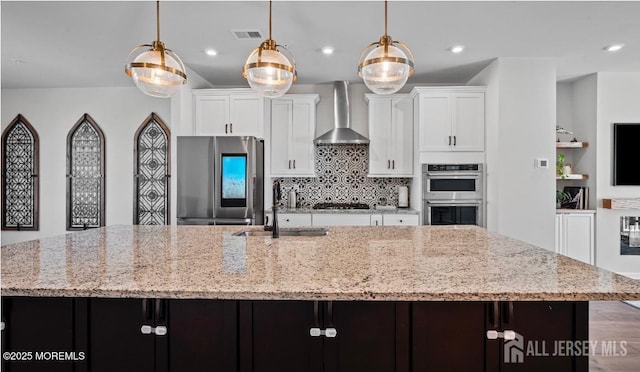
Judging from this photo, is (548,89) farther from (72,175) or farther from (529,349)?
(72,175)

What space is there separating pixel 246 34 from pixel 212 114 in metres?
1.55

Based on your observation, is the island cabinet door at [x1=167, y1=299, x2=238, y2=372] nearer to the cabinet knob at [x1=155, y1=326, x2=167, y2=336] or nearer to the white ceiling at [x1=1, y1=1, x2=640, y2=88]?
the cabinet knob at [x1=155, y1=326, x2=167, y2=336]

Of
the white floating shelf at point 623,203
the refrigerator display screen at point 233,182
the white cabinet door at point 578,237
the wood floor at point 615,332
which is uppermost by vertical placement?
the refrigerator display screen at point 233,182

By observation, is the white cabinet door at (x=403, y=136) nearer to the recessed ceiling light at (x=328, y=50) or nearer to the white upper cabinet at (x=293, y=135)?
the white upper cabinet at (x=293, y=135)

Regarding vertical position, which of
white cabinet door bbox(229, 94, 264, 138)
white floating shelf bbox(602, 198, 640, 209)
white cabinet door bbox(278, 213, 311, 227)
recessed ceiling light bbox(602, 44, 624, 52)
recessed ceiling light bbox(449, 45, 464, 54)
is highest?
recessed ceiling light bbox(602, 44, 624, 52)

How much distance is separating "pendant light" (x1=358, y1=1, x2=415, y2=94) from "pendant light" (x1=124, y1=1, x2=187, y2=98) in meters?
1.08

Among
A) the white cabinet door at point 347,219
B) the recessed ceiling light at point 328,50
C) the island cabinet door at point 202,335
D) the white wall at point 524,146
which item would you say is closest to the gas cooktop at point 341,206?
the white cabinet door at point 347,219

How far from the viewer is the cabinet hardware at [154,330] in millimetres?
1421

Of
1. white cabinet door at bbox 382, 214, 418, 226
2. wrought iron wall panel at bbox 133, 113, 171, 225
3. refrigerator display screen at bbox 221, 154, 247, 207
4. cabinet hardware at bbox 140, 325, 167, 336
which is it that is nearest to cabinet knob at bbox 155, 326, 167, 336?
cabinet hardware at bbox 140, 325, 167, 336

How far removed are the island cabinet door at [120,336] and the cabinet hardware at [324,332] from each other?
1.99 feet

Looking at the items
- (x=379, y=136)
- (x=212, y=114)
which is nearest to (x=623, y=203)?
(x=379, y=136)

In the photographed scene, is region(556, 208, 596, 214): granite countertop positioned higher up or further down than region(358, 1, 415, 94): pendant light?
further down

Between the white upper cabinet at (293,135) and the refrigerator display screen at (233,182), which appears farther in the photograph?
the white upper cabinet at (293,135)

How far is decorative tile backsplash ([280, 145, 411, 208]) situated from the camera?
16.9 ft
